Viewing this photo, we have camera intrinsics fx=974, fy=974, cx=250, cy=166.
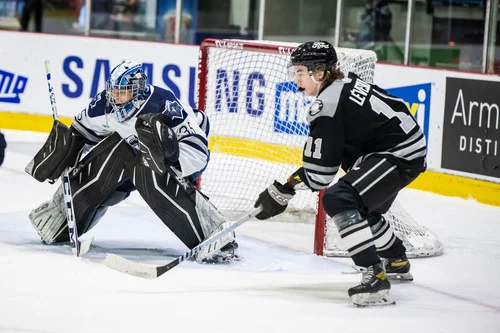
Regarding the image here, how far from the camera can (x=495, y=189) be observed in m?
5.68

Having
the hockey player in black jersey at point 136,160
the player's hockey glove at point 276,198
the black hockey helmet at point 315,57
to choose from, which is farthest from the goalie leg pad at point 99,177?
the black hockey helmet at point 315,57

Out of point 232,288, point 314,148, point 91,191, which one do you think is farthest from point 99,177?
point 314,148

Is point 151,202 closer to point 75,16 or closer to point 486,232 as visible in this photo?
point 486,232

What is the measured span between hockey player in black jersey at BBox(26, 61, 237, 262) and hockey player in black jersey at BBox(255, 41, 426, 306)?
481 millimetres

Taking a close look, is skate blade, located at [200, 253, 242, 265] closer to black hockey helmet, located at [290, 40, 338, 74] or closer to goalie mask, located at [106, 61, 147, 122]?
goalie mask, located at [106, 61, 147, 122]

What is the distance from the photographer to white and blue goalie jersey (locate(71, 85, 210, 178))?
12.9 ft

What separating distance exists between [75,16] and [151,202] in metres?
4.67

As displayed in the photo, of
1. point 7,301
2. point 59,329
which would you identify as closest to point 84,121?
point 7,301

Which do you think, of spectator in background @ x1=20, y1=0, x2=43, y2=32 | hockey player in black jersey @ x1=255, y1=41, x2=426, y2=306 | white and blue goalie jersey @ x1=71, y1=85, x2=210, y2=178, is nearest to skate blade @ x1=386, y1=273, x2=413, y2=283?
hockey player in black jersey @ x1=255, y1=41, x2=426, y2=306

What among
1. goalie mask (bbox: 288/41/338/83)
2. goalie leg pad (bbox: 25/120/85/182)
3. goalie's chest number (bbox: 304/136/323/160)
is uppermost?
goalie mask (bbox: 288/41/338/83)

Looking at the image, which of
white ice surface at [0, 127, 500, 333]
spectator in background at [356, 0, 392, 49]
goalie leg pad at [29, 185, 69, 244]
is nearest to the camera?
white ice surface at [0, 127, 500, 333]

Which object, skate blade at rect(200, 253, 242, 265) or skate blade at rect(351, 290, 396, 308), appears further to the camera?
skate blade at rect(200, 253, 242, 265)

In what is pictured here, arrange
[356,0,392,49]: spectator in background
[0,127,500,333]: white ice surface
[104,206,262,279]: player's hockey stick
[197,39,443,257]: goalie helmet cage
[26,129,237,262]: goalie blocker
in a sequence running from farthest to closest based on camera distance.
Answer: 1. [356,0,392,49]: spectator in background
2. [197,39,443,257]: goalie helmet cage
3. [26,129,237,262]: goalie blocker
4. [104,206,262,279]: player's hockey stick
5. [0,127,500,333]: white ice surface

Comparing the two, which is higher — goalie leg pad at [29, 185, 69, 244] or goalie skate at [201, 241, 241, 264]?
goalie leg pad at [29, 185, 69, 244]
